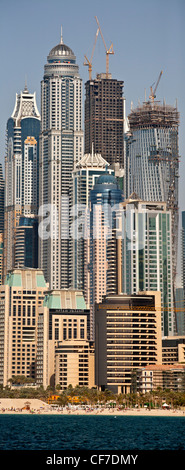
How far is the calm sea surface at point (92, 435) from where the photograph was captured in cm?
13162

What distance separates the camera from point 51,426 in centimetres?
18025

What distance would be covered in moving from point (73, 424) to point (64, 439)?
4438 centimetres

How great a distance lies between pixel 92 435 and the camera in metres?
153

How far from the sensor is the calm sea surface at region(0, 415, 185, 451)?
432 ft

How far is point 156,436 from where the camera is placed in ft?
505
